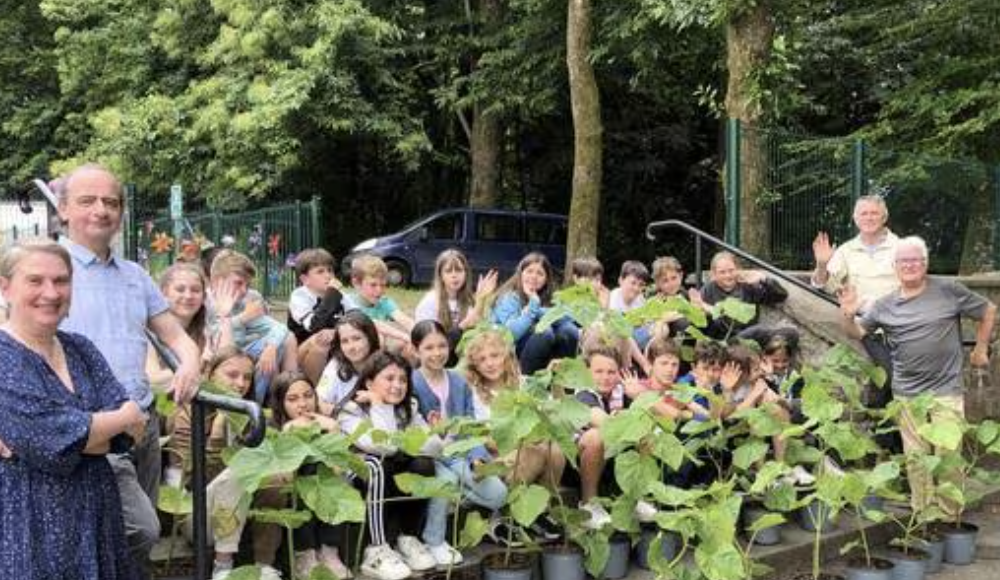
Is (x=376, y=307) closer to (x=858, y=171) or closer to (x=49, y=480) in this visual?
(x=49, y=480)

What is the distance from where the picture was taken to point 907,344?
5.56m

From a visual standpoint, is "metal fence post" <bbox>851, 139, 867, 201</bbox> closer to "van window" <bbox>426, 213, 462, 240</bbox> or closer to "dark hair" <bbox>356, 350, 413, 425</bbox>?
"dark hair" <bbox>356, 350, 413, 425</bbox>

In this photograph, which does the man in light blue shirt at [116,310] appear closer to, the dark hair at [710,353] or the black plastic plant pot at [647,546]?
the black plastic plant pot at [647,546]

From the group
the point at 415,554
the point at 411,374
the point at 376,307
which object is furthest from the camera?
the point at 376,307

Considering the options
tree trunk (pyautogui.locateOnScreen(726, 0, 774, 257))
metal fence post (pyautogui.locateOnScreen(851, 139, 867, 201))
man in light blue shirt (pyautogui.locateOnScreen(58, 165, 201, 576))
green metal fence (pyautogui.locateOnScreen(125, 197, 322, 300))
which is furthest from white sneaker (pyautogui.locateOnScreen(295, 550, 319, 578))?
green metal fence (pyautogui.locateOnScreen(125, 197, 322, 300))

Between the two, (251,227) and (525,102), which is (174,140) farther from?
(525,102)

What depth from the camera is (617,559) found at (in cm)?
456

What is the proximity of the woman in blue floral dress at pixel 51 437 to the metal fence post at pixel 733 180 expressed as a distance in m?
6.45

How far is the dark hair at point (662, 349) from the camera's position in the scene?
5414 mm

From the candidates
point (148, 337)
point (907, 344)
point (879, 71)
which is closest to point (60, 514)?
point (148, 337)

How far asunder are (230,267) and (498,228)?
13617mm

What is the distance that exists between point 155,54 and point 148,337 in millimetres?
18830

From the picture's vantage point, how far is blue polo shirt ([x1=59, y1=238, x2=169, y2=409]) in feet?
10.5

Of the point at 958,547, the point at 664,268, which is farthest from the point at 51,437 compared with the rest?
the point at 664,268
